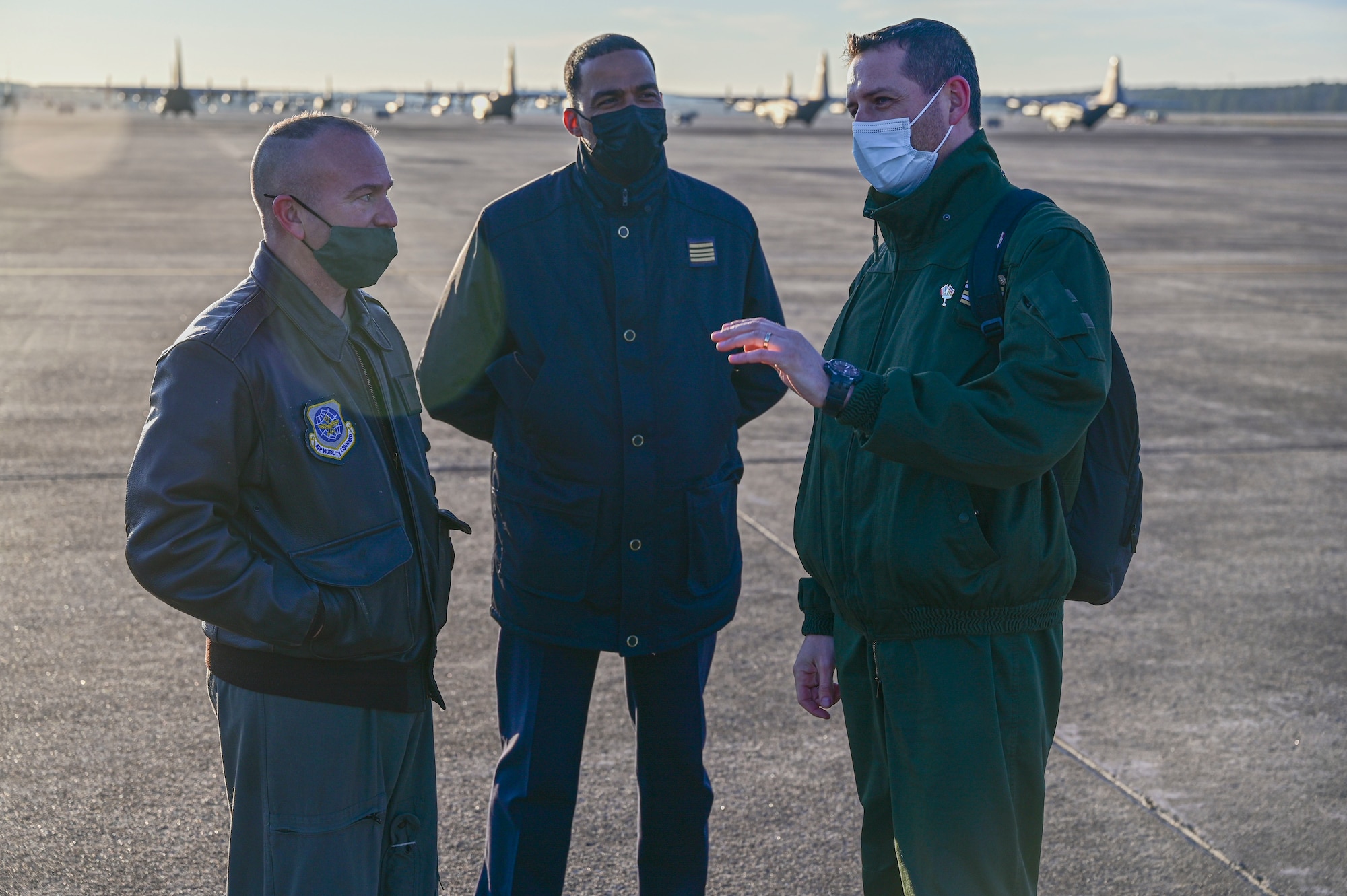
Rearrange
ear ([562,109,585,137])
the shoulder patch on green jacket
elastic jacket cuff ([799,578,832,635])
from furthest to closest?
ear ([562,109,585,137]) → elastic jacket cuff ([799,578,832,635]) → the shoulder patch on green jacket

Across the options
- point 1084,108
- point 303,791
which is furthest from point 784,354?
point 1084,108

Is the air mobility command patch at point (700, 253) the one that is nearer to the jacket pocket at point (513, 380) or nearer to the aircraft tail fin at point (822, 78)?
the jacket pocket at point (513, 380)

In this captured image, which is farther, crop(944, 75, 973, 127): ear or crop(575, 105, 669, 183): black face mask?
crop(575, 105, 669, 183): black face mask

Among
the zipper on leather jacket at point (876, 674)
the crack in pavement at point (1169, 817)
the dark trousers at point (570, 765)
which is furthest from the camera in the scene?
the crack in pavement at point (1169, 817)

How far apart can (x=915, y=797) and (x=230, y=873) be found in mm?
1374

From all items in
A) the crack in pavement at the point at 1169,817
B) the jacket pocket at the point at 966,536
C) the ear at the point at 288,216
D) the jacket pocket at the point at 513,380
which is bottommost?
the crack in pavement at the point at 1169,817

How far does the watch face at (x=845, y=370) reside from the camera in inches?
91.7

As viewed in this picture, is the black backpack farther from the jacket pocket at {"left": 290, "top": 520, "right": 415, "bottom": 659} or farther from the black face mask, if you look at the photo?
the jacket pocket at {"left": 290, "top": 520, "right": 415, "bottom": 659}

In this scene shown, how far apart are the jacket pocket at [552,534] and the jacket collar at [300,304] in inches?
29.8

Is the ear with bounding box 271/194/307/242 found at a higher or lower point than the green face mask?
higher

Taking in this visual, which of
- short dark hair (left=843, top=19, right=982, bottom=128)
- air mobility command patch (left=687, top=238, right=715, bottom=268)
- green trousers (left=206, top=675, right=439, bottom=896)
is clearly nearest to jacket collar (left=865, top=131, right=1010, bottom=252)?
short dark hair (left=843, top=19, right=982, bottom=128)

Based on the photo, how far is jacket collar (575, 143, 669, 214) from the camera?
10.7 ft

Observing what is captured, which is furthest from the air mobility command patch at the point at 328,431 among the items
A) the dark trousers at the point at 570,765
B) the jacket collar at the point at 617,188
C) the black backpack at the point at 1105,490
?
the black backpack at the point at 1105,490

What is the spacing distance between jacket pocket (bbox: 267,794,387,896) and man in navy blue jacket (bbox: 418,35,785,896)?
664mm
